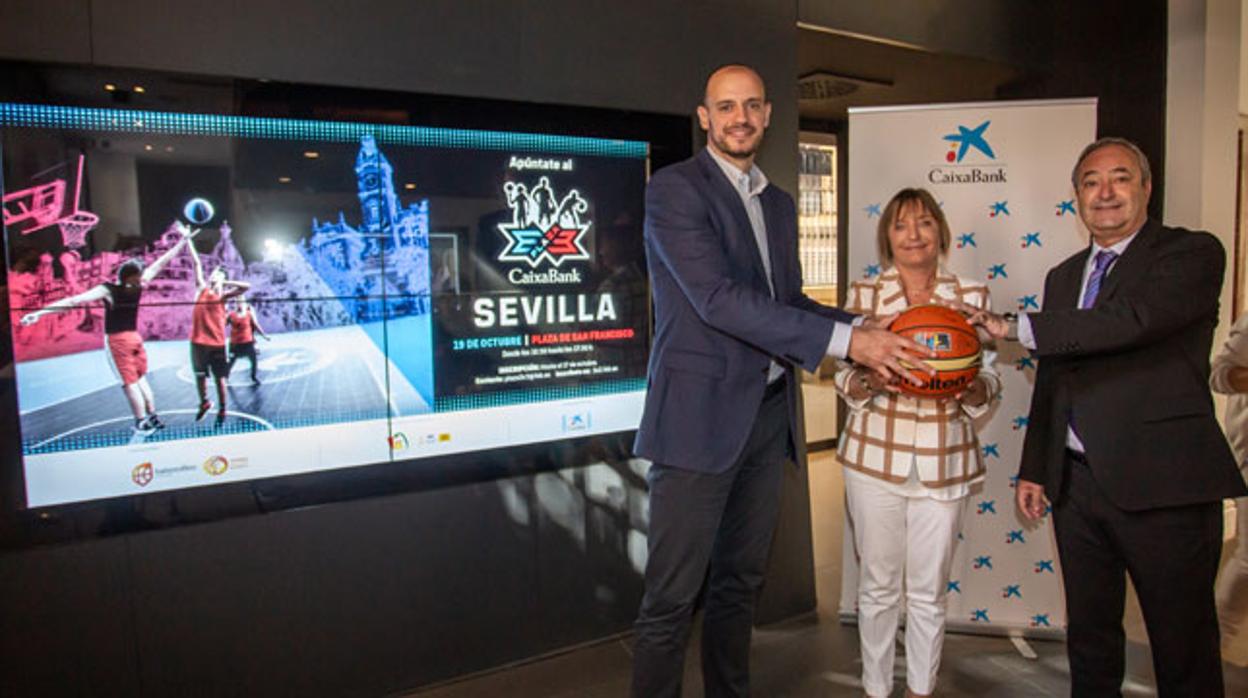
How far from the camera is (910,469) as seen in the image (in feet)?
7.97

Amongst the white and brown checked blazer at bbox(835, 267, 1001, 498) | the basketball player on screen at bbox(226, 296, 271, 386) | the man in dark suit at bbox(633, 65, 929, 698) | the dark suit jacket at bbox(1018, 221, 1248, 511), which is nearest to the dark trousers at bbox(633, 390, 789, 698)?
the man in dark suit at bbox(633, 65, 929, 698)

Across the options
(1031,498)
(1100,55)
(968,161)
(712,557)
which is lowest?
(712,557)

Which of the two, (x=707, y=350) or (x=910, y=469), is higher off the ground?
(x=707, y=350)

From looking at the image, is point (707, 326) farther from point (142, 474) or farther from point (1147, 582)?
point (142, 474)

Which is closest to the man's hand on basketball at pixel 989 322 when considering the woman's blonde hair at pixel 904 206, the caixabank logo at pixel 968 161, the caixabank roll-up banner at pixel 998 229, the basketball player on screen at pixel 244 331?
the woman's blonde hair at pixel 904 206

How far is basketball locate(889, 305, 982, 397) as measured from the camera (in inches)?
84.6

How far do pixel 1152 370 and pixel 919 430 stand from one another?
0.64 metres

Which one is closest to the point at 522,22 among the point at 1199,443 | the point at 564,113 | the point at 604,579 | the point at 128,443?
the point at 564,113

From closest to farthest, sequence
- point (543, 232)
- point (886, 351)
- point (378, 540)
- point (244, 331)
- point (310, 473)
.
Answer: point (886, 351)
point (244, 331)
point (310, 473)
point (378, 540)
point (543, 232)

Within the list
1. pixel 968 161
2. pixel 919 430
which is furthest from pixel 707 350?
pixel 968 161

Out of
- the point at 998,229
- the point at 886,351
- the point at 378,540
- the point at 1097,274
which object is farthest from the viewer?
the point at 998,229

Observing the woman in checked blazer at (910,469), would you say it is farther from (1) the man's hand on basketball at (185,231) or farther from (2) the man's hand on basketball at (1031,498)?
(1) the man's hand on basketball at (185,231)

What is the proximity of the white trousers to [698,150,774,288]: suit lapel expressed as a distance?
89 cm

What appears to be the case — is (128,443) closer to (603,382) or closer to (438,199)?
(438,199)
